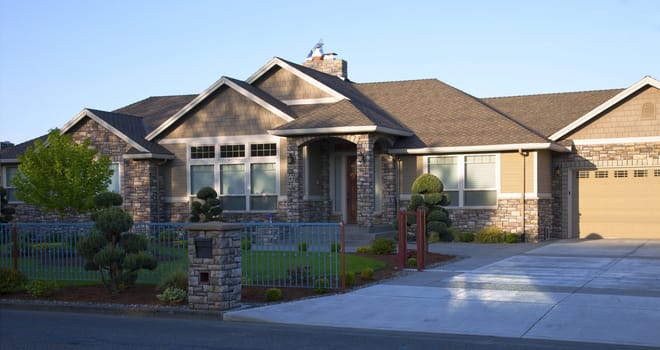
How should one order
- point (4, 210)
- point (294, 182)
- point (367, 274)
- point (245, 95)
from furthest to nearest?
1. point (4, 210)
2. point (245, 95)
3. point (294, 182)
4. point (367, 274)

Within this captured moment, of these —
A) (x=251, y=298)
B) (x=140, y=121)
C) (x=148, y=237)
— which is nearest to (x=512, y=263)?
(x=251, y=298)

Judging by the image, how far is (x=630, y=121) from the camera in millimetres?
23797

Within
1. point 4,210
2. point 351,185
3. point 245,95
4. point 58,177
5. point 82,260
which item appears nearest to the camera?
point 82,260

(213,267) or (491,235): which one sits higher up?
(213,267)

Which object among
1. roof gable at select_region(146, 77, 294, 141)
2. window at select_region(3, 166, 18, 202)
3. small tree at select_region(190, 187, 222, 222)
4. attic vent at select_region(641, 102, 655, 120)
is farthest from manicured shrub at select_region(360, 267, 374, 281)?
window at select_region(3, 166, 18, 202)

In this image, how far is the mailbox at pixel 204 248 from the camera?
40.1 ft

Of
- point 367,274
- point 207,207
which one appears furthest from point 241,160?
point 367,274

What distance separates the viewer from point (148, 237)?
14383 mm

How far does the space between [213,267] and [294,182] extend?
12.6 metres

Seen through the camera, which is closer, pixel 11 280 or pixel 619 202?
pixel 11 280

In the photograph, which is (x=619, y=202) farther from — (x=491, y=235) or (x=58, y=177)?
(x=58, y=177)

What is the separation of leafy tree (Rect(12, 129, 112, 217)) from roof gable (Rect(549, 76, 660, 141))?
603 inches

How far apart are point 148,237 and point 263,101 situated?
39.1ft

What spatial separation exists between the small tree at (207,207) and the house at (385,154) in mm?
951
